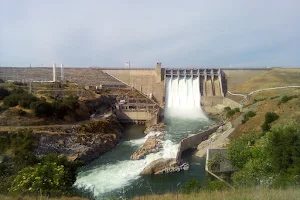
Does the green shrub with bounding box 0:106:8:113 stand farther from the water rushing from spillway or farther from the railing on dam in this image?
the railing on dam

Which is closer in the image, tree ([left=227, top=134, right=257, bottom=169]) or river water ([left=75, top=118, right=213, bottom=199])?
river water ([left=75, top=118, right=213, bottom=199])

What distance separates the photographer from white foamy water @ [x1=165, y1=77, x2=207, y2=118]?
56.8m

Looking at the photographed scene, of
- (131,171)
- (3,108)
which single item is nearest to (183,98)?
(3,108)

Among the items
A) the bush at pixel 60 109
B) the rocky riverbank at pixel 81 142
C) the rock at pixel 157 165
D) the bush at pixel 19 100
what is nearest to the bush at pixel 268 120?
the rock at pixel 157 165

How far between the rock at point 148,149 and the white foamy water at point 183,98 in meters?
23.5

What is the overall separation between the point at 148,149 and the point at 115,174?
5.77 meters

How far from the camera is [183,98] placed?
6119 cm

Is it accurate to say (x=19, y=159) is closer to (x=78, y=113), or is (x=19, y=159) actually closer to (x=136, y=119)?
(x=78, y=113)

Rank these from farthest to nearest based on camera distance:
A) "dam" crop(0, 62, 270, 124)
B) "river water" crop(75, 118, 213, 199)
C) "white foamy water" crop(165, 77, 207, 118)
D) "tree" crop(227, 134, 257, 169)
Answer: "dam" crop(0, 62, 270, 124)
"white foamy water" crop(165, 77, 207, 118)
"tree" crop(227, 134, 257, 169)
"river water" crop(75, 118, 213, 199)

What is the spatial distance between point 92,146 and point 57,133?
3.63 m

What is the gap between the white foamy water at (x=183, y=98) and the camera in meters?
56.8

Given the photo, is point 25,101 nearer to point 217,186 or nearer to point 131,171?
point 131,171

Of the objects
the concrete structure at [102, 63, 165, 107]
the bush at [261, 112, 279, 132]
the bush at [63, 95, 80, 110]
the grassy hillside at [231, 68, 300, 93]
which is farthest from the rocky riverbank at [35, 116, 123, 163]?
the grassy hillside at [231, 68, 300, 93]

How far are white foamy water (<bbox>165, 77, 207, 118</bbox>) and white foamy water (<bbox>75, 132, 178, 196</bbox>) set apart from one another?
27.0 metres
